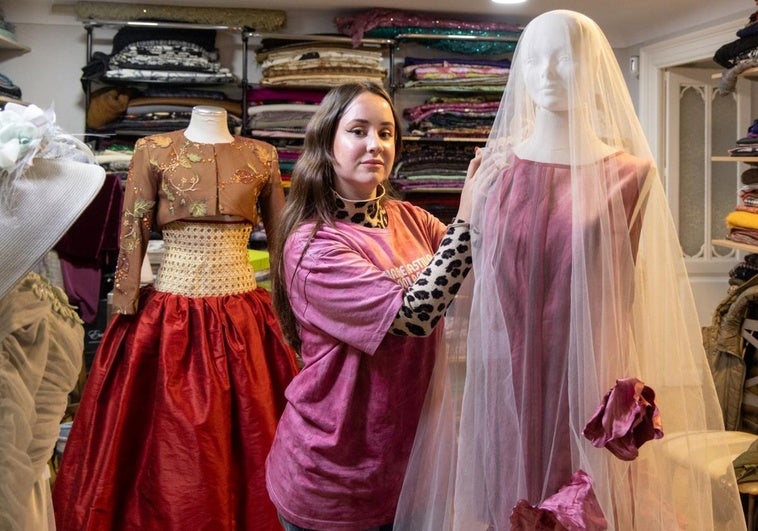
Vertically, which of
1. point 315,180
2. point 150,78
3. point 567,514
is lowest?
point 567,514

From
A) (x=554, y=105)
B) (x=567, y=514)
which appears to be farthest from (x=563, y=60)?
(x=567, y=514)

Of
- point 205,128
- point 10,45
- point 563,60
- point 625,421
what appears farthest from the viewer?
point 10,45

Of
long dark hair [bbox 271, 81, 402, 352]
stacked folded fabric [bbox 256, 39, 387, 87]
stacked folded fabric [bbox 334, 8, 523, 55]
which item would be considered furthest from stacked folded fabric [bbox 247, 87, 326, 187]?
long dark hair [bbox 271, 81, 402, 352]

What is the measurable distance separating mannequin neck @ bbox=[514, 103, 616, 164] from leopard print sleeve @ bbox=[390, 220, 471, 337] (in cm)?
15

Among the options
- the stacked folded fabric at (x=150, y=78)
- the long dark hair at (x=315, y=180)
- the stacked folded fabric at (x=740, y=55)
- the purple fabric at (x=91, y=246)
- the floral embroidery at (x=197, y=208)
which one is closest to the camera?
the long dark hair at (x=315, y=180)

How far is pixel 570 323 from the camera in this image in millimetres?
1031

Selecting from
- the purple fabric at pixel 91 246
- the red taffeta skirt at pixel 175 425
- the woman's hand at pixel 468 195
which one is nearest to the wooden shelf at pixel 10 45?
the purple fabric at pixel 91 246

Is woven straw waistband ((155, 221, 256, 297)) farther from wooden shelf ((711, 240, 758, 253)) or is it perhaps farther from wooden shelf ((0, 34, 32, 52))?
wooden shelf ((711, 240, 758, 253))

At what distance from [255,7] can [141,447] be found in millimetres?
2312

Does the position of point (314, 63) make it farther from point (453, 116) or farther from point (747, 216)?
point (747, 216)

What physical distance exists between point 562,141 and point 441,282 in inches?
10.6

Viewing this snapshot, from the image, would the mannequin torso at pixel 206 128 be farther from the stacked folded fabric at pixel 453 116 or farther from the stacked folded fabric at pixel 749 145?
the stacked folded fabric at pixel 749 145

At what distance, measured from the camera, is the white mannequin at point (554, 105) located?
1.07 meters

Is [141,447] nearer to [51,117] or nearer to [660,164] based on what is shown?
[51,117]
